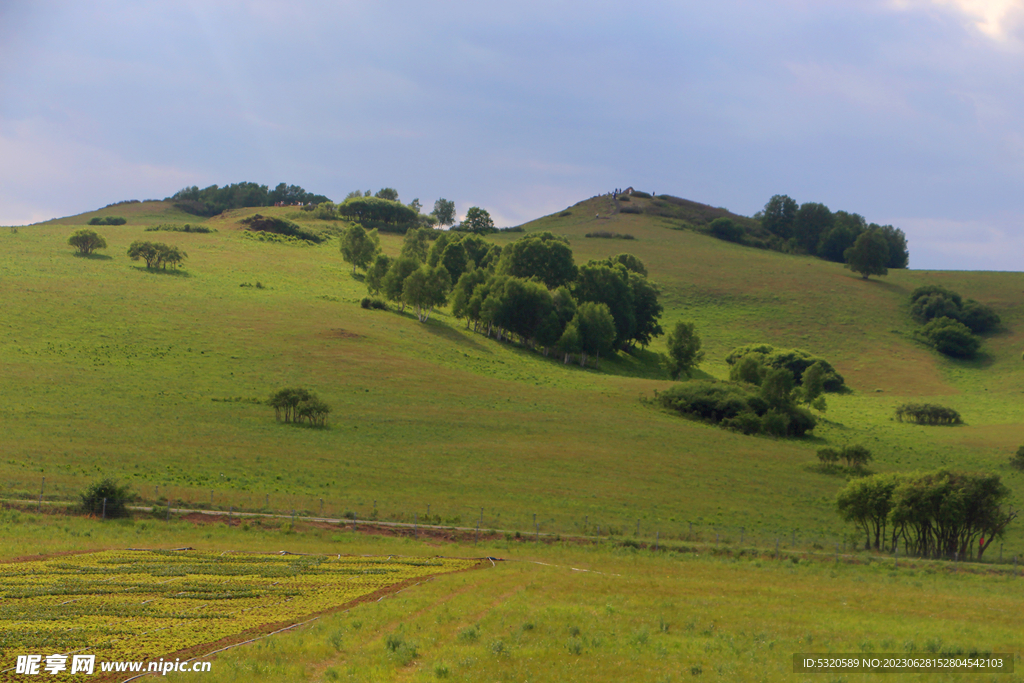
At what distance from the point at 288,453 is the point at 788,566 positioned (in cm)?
3325

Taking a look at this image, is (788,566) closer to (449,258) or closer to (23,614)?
(23,614)

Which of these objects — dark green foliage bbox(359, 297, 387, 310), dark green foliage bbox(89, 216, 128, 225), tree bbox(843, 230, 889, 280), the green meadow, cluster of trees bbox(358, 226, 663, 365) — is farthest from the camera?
dark green foliage bbox(89, 216, 128, 225)

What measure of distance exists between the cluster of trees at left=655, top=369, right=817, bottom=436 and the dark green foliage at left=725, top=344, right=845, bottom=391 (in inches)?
1061

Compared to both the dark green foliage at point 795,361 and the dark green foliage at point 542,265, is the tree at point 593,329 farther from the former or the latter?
the dark green foliage at point 542,265

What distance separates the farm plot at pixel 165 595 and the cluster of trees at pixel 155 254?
95.4m

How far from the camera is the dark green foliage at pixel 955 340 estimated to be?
412ft

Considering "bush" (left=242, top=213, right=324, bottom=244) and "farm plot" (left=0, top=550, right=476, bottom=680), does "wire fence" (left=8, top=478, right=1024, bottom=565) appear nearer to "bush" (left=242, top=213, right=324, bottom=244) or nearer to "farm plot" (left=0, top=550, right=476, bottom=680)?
"farm plot" (left=0, top=550, right=476, bottom=680)

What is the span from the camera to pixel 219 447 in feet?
169

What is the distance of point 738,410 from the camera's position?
2933 inches

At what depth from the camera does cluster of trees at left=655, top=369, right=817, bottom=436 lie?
7275 cm

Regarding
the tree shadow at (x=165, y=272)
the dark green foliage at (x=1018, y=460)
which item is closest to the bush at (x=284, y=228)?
Result: the tree shadow at (x=165, y=272)

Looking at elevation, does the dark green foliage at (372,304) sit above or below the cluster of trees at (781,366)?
above

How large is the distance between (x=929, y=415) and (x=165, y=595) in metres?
85.5

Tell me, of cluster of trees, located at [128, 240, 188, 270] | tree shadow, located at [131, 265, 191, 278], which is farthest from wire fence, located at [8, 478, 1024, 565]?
cluster of trees, located at [128, 240, 188, 270]
